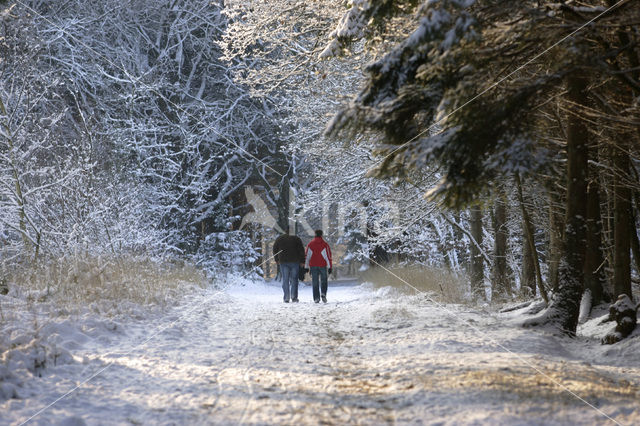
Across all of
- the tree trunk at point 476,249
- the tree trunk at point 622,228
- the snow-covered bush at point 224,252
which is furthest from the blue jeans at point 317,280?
the snow-covered bush at point 224,252

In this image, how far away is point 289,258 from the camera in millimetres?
14719

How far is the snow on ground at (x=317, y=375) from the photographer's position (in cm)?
401

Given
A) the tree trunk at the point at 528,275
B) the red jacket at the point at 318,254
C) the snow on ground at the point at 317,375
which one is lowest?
the snow on ground at the point at 317,375

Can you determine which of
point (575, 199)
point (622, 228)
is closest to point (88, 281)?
point (575, 199)

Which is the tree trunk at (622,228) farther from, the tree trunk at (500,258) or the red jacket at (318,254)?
the red jacket at (318,254)

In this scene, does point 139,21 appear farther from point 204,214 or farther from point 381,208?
point 381,208

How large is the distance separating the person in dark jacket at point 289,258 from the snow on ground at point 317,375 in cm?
629

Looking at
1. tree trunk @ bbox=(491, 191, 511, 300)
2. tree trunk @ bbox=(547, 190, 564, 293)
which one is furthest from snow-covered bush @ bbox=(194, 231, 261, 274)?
tree trunk @ bbox=(547, 190, 564, 293)

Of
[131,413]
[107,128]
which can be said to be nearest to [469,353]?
[131,413]

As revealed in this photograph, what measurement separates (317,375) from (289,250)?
9451 mm

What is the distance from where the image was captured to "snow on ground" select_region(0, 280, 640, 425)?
401cm

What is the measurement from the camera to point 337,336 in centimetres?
796

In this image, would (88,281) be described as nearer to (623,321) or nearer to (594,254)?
(623,321)

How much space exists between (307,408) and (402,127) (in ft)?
11.6
